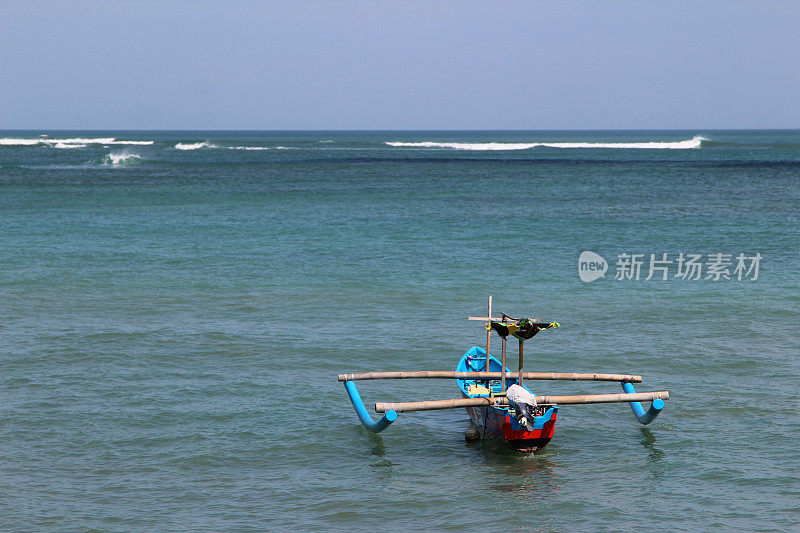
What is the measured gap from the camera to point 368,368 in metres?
16.3

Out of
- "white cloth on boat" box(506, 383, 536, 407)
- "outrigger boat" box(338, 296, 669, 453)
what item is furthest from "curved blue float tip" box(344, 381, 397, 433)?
"white cloth on boat" box(506, 383, 536, 407)

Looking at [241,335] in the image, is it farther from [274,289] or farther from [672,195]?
[672,195]

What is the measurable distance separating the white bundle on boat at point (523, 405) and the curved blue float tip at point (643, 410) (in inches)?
88.0

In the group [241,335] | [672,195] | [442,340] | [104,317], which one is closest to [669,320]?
[442,340]

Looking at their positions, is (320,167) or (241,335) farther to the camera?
(320,167)

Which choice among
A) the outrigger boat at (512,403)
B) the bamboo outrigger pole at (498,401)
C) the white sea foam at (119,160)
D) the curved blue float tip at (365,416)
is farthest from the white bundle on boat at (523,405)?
the white sea foam at (119,160)

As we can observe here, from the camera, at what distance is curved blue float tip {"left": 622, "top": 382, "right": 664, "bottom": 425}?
12938 millimetres

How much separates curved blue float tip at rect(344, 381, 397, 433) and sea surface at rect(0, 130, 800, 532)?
1.13 feet

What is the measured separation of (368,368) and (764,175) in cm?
5723

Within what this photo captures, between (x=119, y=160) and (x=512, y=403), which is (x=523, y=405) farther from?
(x=119, y=160)

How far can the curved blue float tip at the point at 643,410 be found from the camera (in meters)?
12.9

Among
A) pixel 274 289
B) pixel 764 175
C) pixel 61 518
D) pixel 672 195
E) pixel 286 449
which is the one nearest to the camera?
pixel 61 518

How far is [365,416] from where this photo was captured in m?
13.4

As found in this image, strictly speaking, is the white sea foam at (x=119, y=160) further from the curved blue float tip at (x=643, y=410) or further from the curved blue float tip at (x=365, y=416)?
the curved blue float tip at (x=643, y=410)
